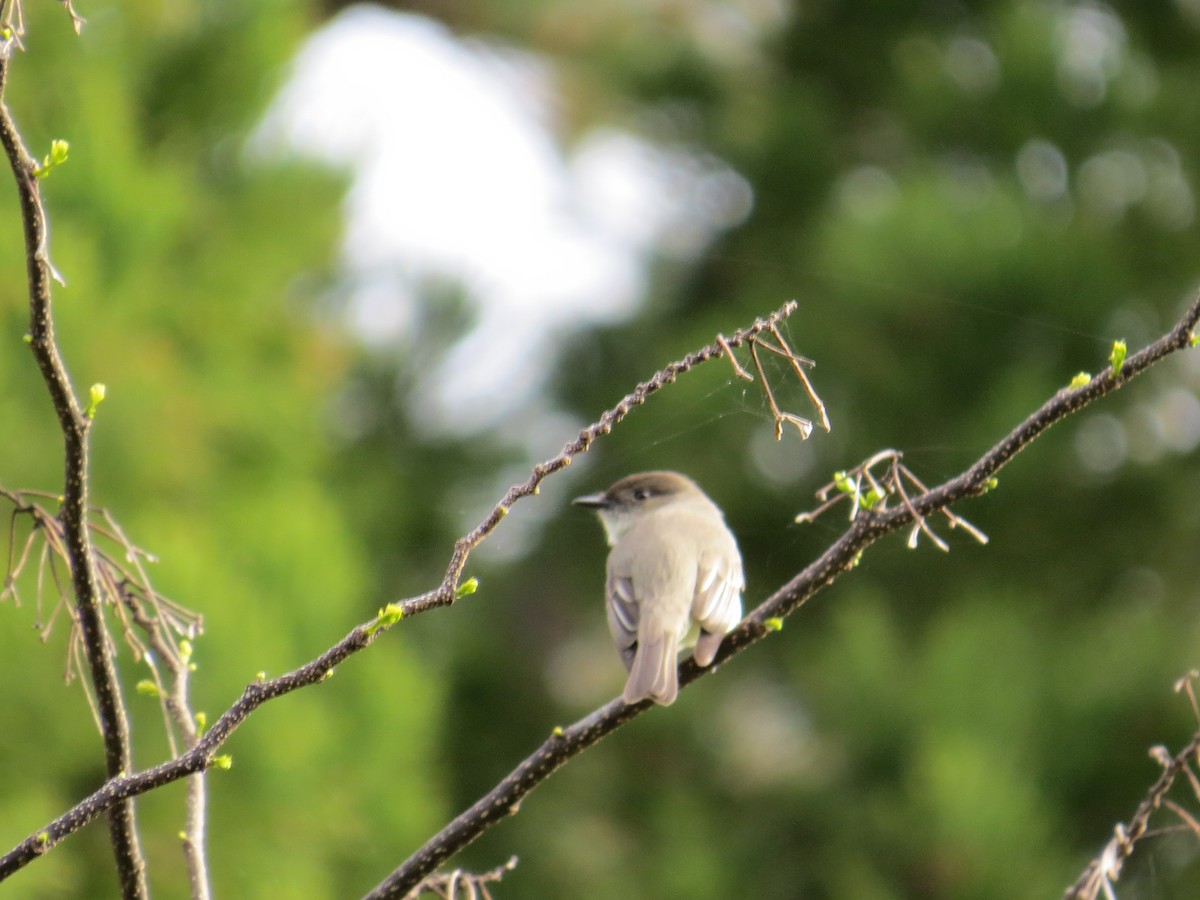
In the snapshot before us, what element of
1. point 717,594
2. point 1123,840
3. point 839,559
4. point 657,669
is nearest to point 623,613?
point 717,594

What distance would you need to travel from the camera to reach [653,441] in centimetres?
563

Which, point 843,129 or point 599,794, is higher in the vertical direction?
point 843,129

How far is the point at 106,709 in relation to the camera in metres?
1.37

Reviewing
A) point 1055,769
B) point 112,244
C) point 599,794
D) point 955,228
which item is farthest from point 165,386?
point 1055,769

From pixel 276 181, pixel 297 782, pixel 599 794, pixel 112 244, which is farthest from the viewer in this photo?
pixel 599 794

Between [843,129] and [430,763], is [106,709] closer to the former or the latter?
[430,763]

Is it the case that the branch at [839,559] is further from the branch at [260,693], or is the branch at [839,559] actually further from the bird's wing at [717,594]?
the bird's wing at [717,594]

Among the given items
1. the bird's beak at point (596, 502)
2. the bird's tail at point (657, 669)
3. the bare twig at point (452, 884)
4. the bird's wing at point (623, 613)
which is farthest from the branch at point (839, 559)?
the bird's beak at point (596, 502)

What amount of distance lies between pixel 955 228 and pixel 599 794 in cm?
374

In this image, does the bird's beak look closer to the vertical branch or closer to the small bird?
the small bird

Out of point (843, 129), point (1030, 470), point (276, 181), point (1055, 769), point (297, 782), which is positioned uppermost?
point (843, 129)

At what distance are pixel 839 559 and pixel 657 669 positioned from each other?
1.24 meters

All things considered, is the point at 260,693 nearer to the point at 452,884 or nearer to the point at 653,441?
the point at 452,884

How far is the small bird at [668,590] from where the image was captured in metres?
2.83
